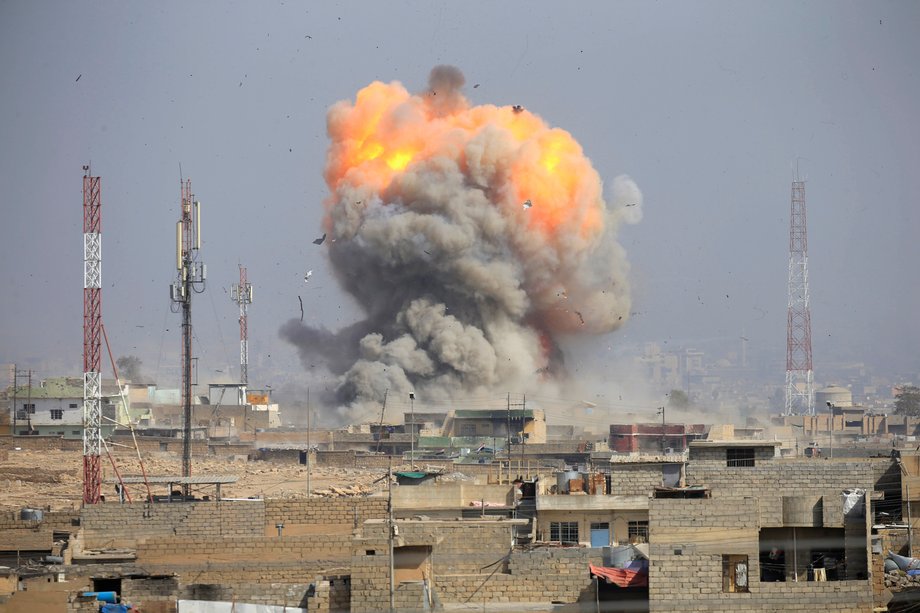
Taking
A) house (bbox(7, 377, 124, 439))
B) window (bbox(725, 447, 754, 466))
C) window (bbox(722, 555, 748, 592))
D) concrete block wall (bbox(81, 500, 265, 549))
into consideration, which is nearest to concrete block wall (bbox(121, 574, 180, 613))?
concrete block wall (bbox(81, 500, 265, 549))

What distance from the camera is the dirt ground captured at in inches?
1462

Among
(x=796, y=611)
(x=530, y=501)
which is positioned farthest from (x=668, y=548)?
(x=530, y=501)

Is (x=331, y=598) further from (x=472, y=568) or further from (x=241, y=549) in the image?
(x=241, y=549)

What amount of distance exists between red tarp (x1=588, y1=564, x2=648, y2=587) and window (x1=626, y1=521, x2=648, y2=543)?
2987mm

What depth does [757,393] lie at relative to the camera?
117 m

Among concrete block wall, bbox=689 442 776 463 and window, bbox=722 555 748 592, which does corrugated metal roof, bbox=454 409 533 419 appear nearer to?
concrete block wall, bbox=689 442 776 463

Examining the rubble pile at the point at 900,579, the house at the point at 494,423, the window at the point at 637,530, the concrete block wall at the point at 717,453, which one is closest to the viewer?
the rubble pile at the point at 900,579

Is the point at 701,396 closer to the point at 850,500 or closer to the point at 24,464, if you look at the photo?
the point at 24,464

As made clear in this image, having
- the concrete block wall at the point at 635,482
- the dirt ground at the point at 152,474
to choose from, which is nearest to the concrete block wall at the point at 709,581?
the concrete block wall at the point at 635,482

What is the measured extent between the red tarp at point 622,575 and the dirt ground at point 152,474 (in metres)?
16.8

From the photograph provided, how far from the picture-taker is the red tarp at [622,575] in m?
18.2

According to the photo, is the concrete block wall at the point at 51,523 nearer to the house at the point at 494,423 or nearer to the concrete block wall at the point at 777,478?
the concrete block wall at the point at 777,478

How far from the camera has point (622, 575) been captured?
18531 mm

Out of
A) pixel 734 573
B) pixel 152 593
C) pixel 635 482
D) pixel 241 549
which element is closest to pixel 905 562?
pixel 734 573
